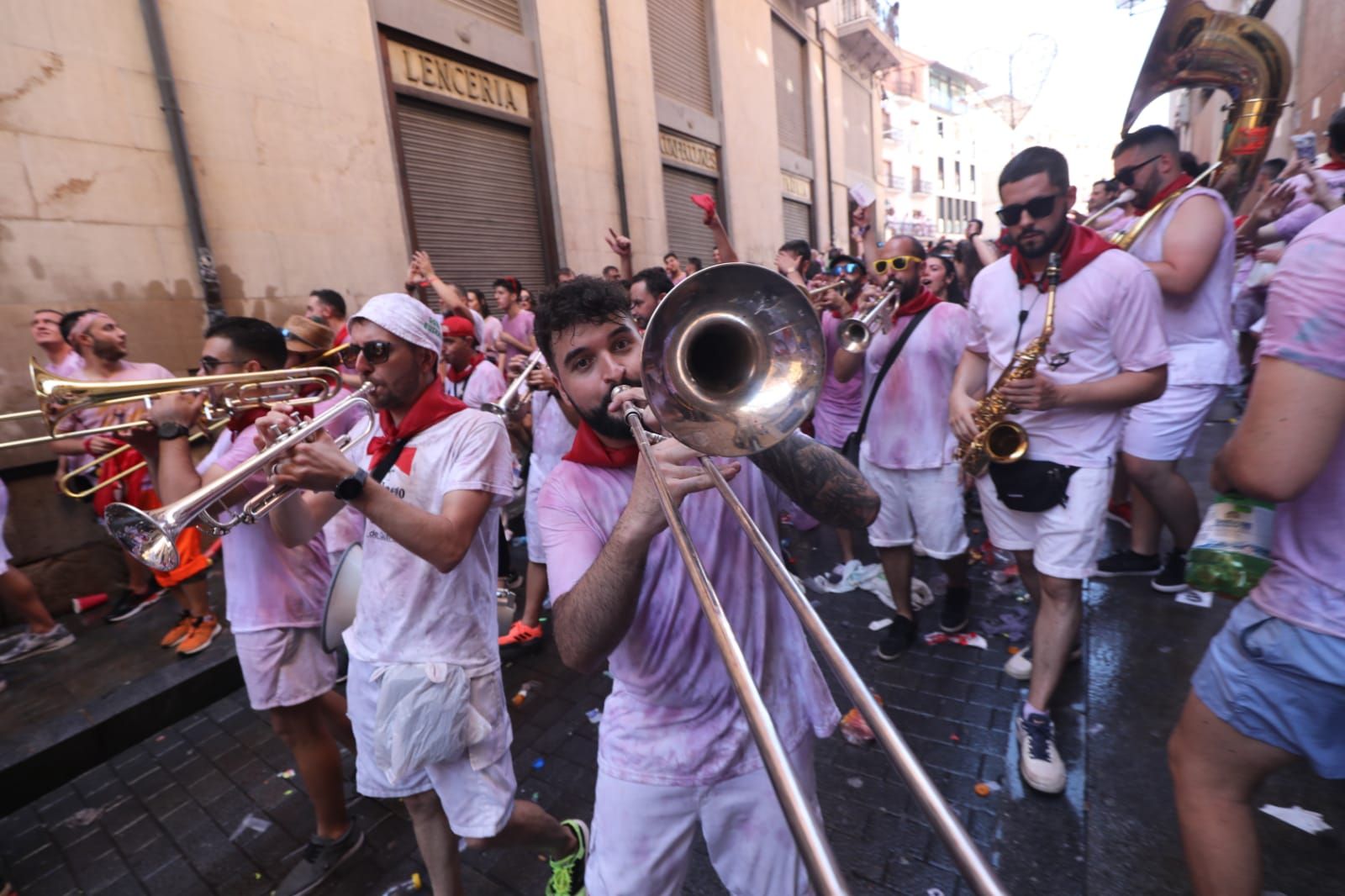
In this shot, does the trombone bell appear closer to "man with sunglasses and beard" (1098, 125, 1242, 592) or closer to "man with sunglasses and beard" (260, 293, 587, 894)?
"man with sunglasses and beard" (260, 293, 587, 894)

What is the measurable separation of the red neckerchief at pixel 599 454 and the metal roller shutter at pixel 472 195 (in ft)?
24.4

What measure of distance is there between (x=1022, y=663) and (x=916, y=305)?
6.80 ft

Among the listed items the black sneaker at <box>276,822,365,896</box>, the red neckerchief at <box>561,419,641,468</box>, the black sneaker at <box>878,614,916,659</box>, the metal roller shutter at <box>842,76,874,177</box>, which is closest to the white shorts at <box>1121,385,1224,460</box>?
the black sneaker at <box>878,614,916,659</box>

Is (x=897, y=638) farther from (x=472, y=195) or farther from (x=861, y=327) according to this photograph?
(x=472, y=195)

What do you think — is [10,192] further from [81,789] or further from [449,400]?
[449,400]

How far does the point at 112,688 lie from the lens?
13.4 feet

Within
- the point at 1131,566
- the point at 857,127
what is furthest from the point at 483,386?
the point at 857,127

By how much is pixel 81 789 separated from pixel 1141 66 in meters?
7.85

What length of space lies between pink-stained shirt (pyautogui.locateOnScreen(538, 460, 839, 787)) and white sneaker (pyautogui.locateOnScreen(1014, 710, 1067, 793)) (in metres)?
1.52

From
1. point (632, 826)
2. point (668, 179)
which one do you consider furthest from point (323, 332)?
point (668, 179)

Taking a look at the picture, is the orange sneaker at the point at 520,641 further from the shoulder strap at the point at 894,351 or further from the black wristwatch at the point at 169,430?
the shoulder strap at the point at 894,351

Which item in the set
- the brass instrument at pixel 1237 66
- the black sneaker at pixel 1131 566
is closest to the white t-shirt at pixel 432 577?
the black sneaker at pixel 1131 566

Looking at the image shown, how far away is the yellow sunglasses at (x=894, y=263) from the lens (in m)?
3.76

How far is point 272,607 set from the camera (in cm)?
263
